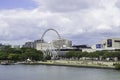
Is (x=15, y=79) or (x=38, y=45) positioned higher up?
(x=38, y=45)

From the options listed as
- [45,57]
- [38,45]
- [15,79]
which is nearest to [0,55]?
→ [45,57]

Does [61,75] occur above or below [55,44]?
below

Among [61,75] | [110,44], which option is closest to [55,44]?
[110,44]

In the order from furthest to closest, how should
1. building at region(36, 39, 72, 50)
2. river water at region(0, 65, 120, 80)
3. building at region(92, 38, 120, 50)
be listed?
building at region(36, 39, 72, 50), building at region(92, 38, 120, 50), river water at region(0, 65, 120, 80)

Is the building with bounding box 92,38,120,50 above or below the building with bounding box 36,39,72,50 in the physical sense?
below

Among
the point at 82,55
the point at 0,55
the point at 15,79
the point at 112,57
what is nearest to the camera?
the point at 15,79

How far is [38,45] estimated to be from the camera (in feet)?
639

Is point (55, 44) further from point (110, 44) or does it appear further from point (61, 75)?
point (61, 75)

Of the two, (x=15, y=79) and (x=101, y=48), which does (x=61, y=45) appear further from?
(x=15, y=79)

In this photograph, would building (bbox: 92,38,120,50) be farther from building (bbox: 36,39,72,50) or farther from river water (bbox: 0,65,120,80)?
river water (bbox: 0,65,120,80)

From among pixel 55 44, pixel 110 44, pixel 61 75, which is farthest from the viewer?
pixel 55 44

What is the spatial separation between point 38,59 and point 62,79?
8365 cm

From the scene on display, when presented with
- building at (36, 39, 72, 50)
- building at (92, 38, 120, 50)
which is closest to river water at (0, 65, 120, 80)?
building at (92, 38, 120, 50)

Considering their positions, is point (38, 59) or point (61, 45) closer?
point (38, 59)
